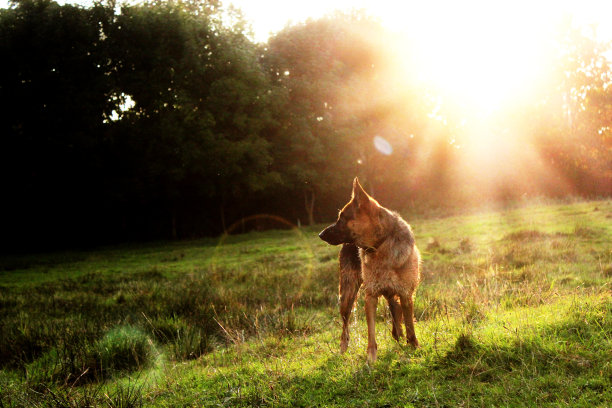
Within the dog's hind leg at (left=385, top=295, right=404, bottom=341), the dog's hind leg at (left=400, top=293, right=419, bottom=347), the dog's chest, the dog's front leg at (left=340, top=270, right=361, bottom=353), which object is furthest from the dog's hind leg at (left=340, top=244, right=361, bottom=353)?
the dog's hind leg at (left=400, top=293, right=419, bottom=347)

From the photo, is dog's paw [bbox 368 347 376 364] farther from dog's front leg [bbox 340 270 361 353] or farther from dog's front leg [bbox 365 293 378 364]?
dog's front leg [bbox 340 270 361 353]

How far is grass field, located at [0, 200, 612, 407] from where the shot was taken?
183 inches

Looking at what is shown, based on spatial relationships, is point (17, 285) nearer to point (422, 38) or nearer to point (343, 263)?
point (343, 263)

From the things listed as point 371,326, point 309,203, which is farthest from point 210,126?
point 371,326

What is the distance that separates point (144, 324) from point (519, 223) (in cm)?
1567

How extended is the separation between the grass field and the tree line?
15711mm

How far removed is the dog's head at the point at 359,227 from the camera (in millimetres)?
5918

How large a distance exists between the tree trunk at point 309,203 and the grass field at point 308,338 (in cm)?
2279

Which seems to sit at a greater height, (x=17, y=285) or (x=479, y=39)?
(x=479, y=39)

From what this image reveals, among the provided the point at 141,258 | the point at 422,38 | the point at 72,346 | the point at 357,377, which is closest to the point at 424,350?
the point at 357,377

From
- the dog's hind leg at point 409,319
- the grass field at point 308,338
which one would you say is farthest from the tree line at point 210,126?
the dog's hind leg at point 409,319

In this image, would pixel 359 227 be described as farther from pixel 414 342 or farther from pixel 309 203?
pixel 309 203

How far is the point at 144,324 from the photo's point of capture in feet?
29.1

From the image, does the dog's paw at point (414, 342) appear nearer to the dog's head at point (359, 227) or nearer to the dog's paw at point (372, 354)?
the dog's paw at point (372, 354)
